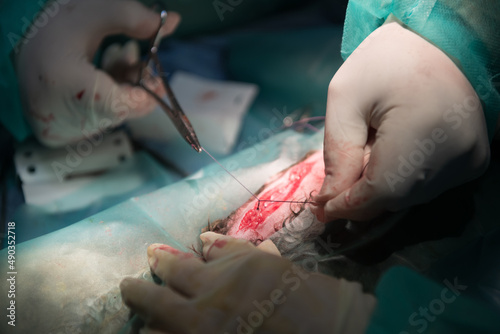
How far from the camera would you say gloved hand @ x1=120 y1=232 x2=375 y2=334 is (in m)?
0.94

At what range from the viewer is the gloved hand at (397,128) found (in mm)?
1046

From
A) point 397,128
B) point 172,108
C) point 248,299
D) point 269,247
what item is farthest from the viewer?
point 172,108

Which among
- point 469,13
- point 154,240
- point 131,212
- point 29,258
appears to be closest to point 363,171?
point 469,13

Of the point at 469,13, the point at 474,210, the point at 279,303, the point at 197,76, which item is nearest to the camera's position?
the point at 279,303

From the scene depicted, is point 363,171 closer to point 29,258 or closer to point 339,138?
point 339,138

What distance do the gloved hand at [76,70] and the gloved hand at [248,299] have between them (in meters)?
1.13

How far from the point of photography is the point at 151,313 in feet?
3.24

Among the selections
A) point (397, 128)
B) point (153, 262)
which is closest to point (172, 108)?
point (153, 262)

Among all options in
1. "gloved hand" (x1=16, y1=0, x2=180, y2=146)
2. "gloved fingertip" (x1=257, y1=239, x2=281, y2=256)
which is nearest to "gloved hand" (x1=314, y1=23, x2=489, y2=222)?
"gloved fingertip" (x1=257, y1=239, x2=281, y2=256)

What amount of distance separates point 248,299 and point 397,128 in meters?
0.61

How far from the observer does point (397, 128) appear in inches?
41.9

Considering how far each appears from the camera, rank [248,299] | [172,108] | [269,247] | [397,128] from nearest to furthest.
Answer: [248,299] → [397,128] → [269,247] → [172,108]

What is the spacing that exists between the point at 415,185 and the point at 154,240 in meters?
0.84

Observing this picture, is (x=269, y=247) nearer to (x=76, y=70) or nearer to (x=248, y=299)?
(x=248, y=299)
